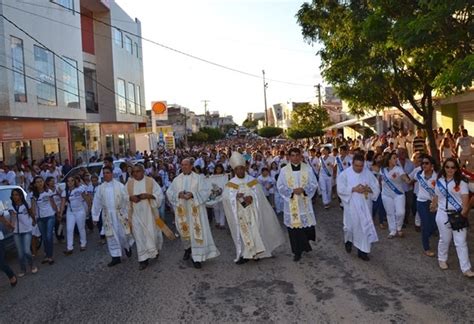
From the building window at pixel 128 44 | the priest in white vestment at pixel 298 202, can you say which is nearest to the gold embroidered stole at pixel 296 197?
the priest in white vestment at pixel 298 202

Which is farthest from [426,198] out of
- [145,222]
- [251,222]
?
[145,222]

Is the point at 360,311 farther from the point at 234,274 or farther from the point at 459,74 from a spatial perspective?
the point at 459,74

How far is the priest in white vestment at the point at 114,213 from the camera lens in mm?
8383

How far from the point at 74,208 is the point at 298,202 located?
14.5 ft

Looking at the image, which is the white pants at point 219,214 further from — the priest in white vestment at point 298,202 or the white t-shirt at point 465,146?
the white t-shirt at point 465,146

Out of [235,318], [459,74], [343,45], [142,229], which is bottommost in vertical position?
[235,318]

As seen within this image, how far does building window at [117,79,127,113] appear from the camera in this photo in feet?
120

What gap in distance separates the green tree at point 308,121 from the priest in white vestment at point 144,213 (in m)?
34.7

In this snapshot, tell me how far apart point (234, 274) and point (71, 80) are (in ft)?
71.8

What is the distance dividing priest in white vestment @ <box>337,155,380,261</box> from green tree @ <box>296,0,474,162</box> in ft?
5.86

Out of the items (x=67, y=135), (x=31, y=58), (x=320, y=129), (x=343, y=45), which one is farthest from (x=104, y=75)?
(x=343, y=45)

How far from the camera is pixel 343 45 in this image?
13539 millimetres

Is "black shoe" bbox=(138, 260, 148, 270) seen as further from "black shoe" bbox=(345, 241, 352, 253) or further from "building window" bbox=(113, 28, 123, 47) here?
"building window" bbox=(113, 28, 123, 47)

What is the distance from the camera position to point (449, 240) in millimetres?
6824
